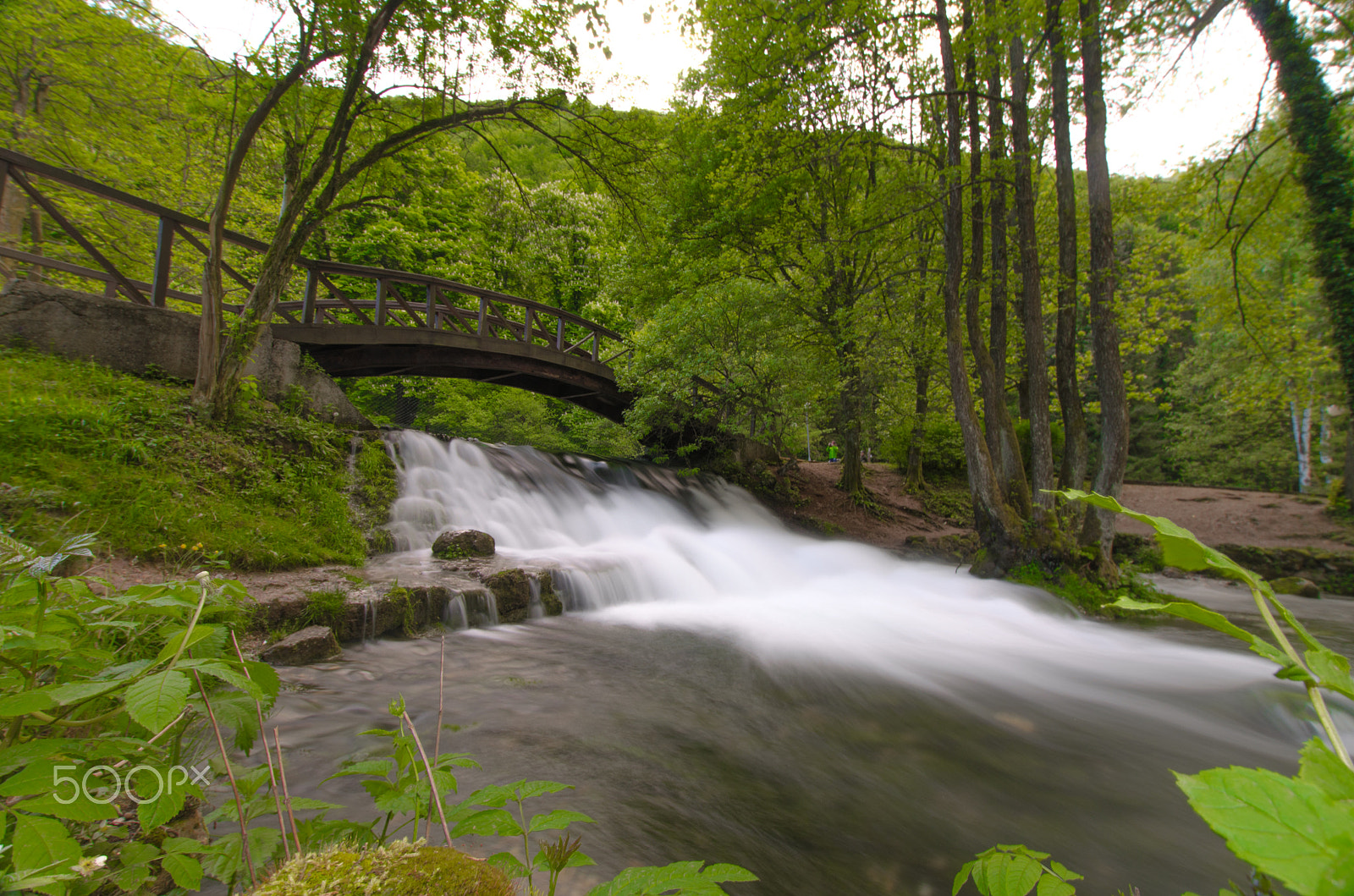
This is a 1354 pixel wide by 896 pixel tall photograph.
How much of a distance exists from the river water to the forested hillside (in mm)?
4079

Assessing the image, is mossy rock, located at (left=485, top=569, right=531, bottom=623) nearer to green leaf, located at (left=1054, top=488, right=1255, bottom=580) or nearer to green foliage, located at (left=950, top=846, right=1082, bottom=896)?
green foliage, located at (left=950, top=846, right=1082, bottom=896)

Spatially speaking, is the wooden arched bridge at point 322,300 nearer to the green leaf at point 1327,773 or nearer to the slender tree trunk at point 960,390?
the slender tree trunk at point 960,390

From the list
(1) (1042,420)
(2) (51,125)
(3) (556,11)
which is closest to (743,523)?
(1) (1042,420)

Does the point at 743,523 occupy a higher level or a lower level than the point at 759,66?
lower

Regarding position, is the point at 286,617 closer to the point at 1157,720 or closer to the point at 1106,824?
the point at 1106,824

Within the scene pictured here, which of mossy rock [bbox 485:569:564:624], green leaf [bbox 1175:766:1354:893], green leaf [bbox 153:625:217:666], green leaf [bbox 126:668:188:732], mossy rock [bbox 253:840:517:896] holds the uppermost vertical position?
green leaf [bbox 1175:766:1354:893]

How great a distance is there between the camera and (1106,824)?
299 centimetres

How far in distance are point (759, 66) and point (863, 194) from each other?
7.57 m

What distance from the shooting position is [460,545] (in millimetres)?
7375

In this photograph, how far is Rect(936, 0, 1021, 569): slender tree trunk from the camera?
31.2 feet

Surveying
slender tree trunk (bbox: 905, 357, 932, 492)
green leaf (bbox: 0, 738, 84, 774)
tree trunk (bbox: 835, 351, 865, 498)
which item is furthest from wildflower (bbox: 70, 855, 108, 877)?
slender tree trunk (bbox: 905, 357, 932, 492)

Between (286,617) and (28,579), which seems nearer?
(28,579)

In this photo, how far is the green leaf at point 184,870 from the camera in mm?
1075

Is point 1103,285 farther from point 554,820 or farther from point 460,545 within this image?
point 554,820
